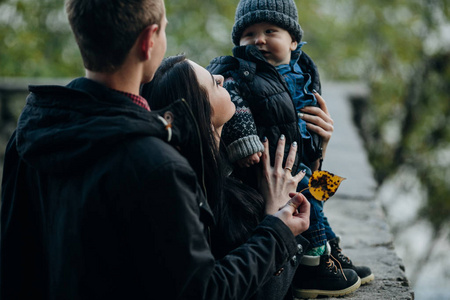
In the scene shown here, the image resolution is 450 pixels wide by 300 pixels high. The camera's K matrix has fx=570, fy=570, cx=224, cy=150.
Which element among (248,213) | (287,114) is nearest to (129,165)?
(248,213)

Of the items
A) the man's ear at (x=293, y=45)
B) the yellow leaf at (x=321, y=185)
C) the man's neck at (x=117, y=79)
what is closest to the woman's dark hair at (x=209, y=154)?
the yellow leaf at (x=321, y=185)

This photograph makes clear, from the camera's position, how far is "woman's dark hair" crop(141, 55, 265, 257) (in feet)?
5.76

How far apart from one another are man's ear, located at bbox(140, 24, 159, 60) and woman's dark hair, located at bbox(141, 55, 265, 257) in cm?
36

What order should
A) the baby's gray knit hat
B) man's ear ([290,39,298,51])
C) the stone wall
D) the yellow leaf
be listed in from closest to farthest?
the yellow leaf, the baby's gray knit hat, man's ear ([290,39,298,51]), the stone wall

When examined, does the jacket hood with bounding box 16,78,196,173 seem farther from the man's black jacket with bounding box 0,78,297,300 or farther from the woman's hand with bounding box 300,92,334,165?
the woman's hand with bounding box 300,92,334,165

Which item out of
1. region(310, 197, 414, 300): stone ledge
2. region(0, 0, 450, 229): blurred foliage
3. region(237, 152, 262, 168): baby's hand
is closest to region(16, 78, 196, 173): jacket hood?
region(237, 152, 262, 168): baby's hand

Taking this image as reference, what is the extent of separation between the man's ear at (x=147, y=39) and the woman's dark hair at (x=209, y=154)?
1.18 feet

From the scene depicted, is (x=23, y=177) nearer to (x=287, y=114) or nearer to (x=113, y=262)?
(x=113, y=262)

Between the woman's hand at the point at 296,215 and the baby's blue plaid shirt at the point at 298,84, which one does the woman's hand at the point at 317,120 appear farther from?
the woman's hand at the point at 296,215

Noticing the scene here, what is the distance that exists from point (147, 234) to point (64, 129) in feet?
1.04

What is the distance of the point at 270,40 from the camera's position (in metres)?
2.20

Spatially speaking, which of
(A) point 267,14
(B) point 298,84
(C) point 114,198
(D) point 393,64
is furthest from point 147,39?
(D) point 393,64

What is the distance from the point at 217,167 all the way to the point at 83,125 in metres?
0.54

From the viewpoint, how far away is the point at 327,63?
29.1ft
